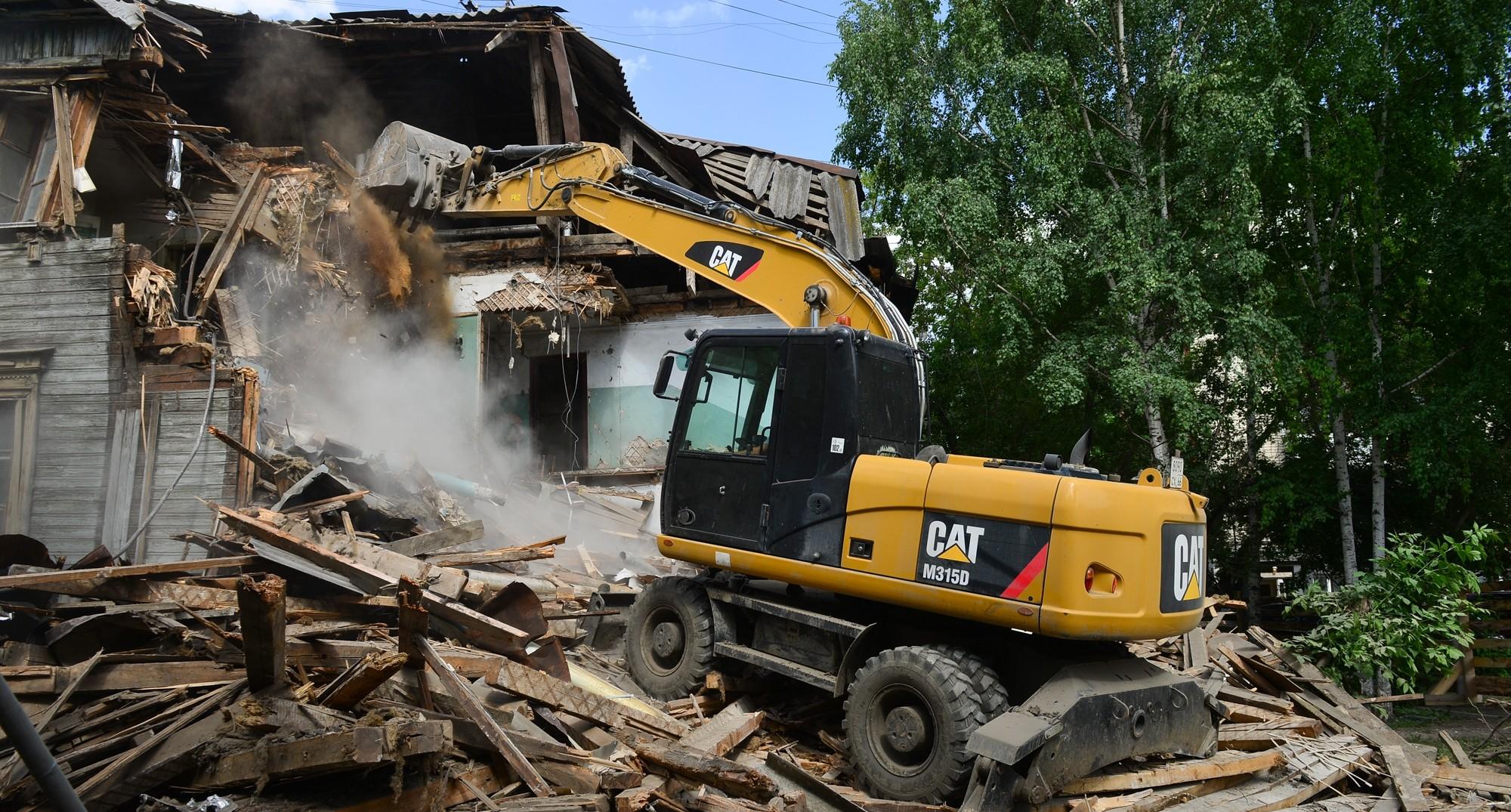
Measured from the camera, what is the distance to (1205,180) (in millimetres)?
13984

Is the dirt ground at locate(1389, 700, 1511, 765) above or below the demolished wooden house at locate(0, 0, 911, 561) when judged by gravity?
below

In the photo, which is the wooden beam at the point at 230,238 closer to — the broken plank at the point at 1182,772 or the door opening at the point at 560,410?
the door opening at the point at 560,410

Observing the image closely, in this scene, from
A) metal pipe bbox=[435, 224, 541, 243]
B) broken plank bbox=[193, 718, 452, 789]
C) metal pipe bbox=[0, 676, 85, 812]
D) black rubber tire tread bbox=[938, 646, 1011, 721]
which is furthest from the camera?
metal pipe bbox=[435, 224, 541, 243]

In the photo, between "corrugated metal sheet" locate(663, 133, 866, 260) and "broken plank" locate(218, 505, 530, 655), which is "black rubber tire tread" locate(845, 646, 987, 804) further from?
"corrugated metal sheet" locate(663, 133, 866, 260)

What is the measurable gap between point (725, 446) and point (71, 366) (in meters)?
7.08

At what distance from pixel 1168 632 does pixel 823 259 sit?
141 inches

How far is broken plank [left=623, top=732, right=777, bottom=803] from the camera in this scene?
5.04m

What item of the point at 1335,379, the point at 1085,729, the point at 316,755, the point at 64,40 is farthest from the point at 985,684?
the point at 1335,379

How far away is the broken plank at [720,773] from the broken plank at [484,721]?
2.38 ft

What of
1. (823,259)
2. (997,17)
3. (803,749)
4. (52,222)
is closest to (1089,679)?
(803,749)

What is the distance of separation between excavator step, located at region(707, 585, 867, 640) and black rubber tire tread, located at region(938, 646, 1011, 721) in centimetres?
69

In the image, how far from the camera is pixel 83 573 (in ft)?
20.7

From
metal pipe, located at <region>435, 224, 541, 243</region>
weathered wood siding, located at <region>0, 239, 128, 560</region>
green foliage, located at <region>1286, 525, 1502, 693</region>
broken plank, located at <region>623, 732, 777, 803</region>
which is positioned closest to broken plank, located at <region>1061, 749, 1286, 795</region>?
broken plank, located at <region>623, 732, 777, 803</region>

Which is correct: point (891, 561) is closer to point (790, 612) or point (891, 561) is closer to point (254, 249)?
point (790, 612)
